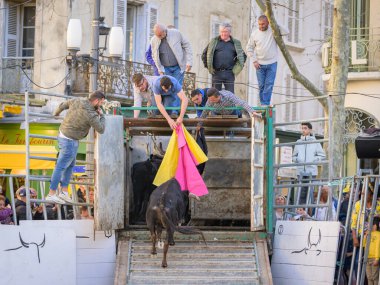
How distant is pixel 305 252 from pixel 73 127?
140 inches

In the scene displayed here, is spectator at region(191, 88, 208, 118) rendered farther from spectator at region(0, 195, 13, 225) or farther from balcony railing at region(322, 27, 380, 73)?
balcony railing at region(322, 27, 380, 73)

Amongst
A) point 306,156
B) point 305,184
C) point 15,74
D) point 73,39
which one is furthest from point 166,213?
point 15,74

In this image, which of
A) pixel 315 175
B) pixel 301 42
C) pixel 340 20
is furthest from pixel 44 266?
pixel 301 42

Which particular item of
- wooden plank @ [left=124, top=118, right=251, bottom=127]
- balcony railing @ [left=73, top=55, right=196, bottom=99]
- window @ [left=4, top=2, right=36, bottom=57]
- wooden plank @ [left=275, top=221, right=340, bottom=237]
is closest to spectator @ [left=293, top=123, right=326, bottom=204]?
wooden plank @ [left=124, top=118, right=251, bottom=127]

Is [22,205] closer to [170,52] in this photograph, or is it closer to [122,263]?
[122,263]

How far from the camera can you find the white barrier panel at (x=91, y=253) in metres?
17.2

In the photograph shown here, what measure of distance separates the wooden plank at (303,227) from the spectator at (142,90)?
2.56 metres

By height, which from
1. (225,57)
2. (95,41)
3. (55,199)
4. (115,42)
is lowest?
(55,199)

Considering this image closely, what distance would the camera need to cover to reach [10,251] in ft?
54.6

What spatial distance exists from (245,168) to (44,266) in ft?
11.6

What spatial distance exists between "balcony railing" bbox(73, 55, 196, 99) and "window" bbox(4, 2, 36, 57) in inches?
81.1

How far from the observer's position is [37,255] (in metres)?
16.8

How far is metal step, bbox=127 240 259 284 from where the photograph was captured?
1669 centimetres

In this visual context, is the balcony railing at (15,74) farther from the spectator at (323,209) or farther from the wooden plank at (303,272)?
the wooden plank at (303,272)
